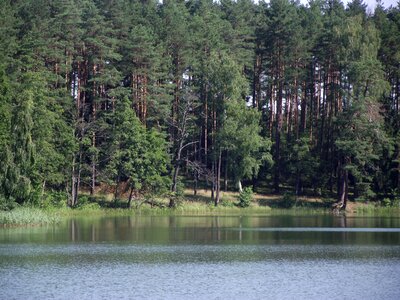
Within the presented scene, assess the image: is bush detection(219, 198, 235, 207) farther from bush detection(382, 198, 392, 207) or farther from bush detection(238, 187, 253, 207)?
bush detection(382, 198, 392, 207)

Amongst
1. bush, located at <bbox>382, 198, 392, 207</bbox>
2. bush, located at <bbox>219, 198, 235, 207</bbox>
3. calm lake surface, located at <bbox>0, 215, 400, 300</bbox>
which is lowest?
calm lake surface, located at <bbox>0, 215, 400, 300</bbox>

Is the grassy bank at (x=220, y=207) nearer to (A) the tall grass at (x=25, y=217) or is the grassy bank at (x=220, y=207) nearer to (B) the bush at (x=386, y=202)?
(B) the bush at (x=386, y=202)

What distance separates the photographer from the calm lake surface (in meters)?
27.4

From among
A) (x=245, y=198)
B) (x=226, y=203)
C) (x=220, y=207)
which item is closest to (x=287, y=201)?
(x=245, y=198)

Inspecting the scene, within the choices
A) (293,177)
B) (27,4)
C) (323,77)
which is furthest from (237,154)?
(27,4)

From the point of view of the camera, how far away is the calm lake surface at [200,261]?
27.4 meters

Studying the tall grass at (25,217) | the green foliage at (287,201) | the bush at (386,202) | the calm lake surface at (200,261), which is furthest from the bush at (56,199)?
the bush at (386,202)

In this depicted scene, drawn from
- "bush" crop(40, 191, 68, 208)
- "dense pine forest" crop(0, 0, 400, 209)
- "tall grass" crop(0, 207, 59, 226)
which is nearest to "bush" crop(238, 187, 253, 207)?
"dense pine forest" crop(0, 0, 400, 209)

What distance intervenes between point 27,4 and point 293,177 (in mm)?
34761

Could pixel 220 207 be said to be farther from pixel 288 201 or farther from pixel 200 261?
pixel 200 261

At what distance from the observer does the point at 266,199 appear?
80.9m

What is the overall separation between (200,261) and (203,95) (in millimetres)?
48637

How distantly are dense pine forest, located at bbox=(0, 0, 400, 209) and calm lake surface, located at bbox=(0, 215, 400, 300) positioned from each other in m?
16.8

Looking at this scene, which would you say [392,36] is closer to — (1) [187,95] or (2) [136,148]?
(1) [187,95]
